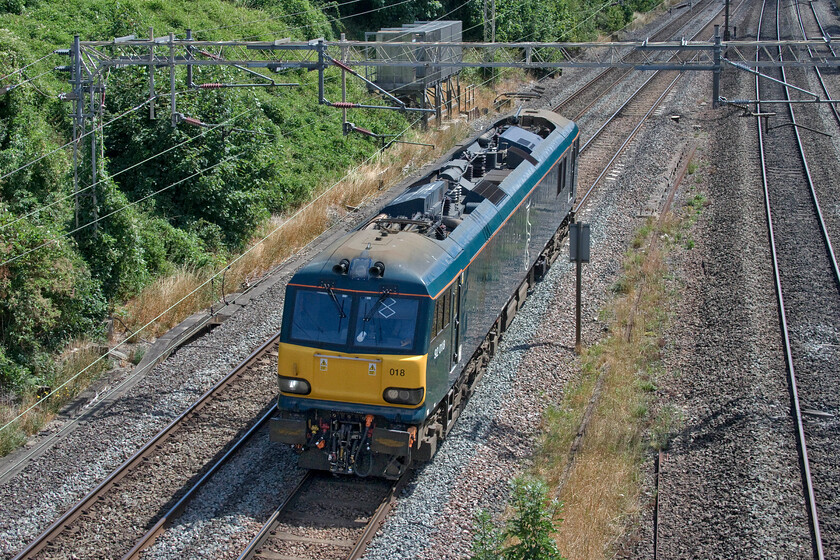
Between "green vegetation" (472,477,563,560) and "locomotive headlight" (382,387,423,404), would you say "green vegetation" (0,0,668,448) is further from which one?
"green vegetation" (472,477,563,560)

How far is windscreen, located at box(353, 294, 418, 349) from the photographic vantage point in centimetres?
1068

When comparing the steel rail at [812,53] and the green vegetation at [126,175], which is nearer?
the green vegetation at [126,175]

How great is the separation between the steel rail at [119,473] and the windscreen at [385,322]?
3.48m

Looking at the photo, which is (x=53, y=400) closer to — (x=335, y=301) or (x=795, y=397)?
(x=335, y=301)

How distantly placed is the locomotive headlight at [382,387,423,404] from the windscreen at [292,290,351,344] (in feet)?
2.66

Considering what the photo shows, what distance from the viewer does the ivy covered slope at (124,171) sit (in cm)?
1473

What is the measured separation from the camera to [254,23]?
3316 centimetres

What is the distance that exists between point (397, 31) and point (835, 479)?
24.1 m

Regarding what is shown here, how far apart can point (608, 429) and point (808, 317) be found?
5919mm

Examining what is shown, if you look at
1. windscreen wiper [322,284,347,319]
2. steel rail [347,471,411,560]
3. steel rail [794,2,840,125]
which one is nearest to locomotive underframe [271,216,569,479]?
steel rail [347,471,411,560]

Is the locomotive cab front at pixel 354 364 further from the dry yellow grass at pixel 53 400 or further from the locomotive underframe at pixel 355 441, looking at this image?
the dry yellow grass at pixel 53 400

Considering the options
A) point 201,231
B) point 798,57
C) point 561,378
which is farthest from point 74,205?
point 798,57

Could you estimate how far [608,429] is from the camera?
12.6 metres

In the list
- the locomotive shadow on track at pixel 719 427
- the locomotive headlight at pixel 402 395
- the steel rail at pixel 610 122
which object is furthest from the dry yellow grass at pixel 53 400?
the steel rail at pixel 610 122
